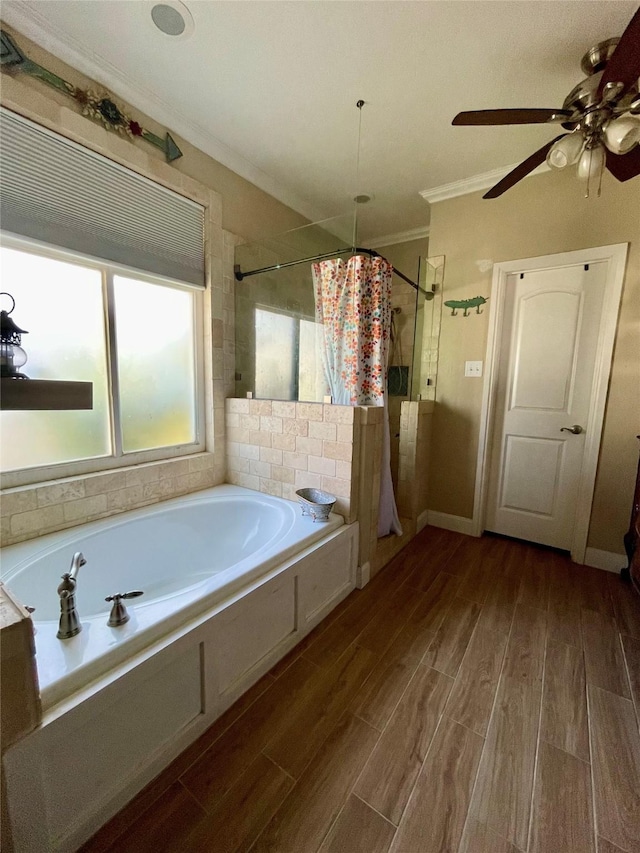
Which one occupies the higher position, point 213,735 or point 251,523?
point 251,523

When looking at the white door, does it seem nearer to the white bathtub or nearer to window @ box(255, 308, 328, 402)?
window @ box(255, 308, 328, 402)

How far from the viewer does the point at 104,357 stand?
179cm

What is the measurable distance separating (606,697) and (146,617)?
1770 millimetres

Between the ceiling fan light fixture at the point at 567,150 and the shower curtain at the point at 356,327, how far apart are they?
2.82 feet

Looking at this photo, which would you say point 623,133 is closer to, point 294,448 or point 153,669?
point 294,448

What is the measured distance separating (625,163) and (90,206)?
8.03 feet

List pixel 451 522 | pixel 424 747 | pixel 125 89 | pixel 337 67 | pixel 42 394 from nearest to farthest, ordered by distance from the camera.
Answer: pixel 42 394
pixel 424 747
pixel 337 67
pixel 125 89
pixel 451 522

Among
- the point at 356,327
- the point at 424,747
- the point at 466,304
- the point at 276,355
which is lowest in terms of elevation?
the point at 424,747

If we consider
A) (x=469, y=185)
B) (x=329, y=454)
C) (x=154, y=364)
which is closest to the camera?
Result: (x=329, y=454)

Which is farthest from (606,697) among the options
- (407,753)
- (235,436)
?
(235,436)

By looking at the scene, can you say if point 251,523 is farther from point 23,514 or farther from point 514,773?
point 514,773

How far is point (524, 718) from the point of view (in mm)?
1208

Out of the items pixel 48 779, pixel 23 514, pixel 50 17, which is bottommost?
pixel 48 779

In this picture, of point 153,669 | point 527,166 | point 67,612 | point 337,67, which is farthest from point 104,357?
point 527,166
